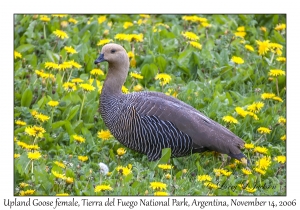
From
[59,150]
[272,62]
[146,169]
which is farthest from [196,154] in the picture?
[272,62]

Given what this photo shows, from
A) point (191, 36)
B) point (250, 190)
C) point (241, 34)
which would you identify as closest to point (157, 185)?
point (250, 190)

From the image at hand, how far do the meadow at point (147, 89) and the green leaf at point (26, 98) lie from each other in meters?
0.01

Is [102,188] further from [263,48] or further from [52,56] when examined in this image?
[263,48]

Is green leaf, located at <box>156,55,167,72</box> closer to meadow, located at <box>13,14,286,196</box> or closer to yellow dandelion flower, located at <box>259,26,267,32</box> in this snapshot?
meadow, located at <box>13,14,286,196</box>

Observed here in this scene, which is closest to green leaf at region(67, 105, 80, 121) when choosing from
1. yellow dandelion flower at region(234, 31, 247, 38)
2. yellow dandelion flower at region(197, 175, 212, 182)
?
yellow dandelion flower at region(197, 175, 212, 182)

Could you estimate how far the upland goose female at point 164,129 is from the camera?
8.81 metres

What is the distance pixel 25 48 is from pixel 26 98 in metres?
1.57

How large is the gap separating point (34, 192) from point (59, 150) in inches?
48.2

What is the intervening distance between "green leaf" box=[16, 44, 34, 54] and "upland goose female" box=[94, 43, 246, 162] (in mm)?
2665

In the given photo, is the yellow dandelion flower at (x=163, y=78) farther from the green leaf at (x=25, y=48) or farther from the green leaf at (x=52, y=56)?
the green leaf at (x=25, y=48)

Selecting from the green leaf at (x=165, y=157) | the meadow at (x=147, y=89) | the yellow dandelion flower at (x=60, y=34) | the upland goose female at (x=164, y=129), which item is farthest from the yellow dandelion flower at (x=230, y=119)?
the yellow dandelion flower at (x=60, y=34)

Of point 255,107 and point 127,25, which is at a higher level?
point 127,25

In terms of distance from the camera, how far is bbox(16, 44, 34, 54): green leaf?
11273 millimetres

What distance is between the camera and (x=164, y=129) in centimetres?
888
